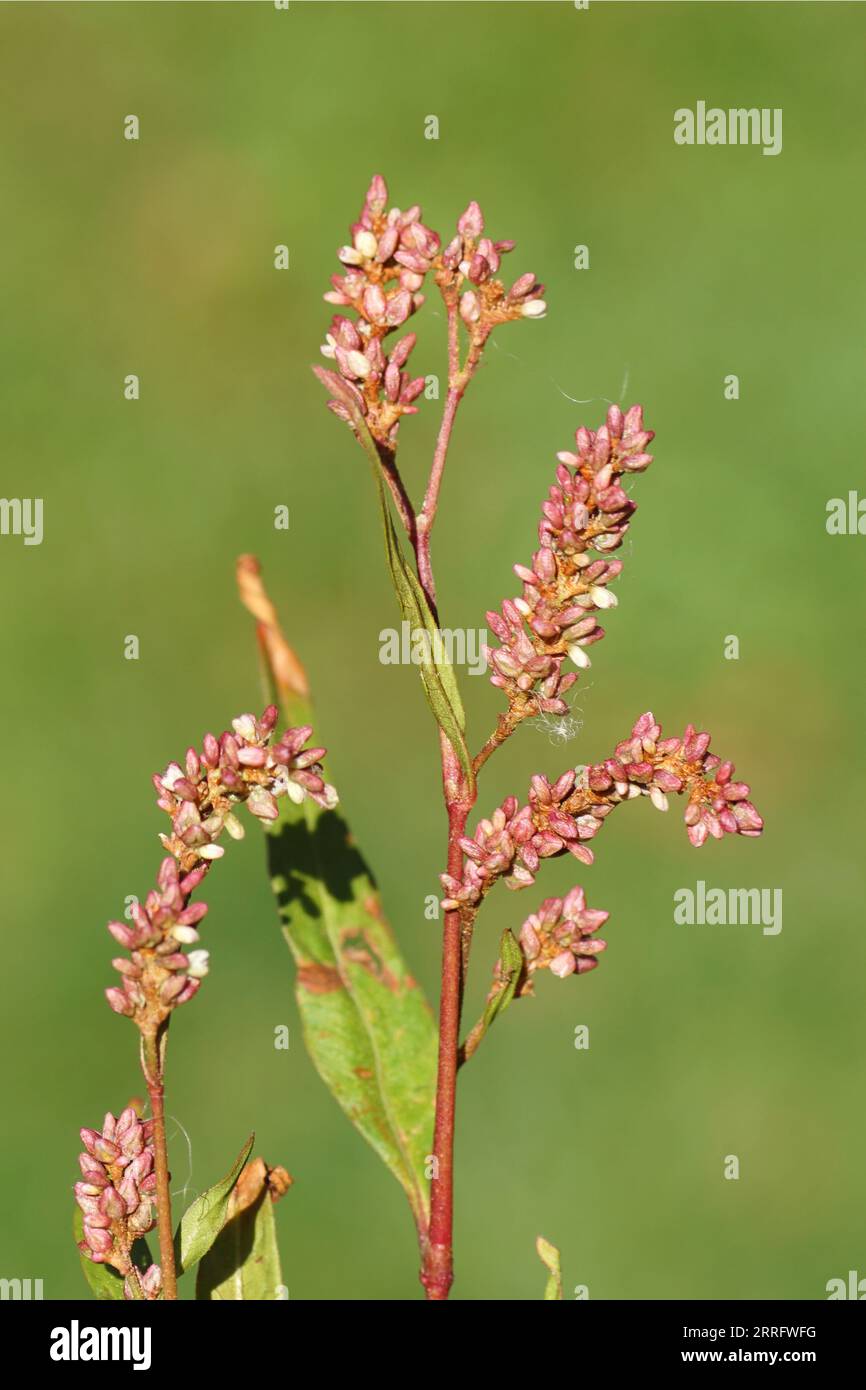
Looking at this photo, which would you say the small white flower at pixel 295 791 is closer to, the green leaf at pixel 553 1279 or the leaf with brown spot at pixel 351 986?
the leaf with brown spot at pixel 351 986

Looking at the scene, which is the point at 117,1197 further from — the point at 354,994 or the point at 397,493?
the point at 397,493

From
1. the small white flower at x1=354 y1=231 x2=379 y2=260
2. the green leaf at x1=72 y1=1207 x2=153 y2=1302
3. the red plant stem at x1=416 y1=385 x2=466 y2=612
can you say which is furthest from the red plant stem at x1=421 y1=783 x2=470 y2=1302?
the small white flower at x1=354 y1=231 x2=379 y2=260

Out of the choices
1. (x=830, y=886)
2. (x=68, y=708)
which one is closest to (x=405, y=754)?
(x=68, y=708)

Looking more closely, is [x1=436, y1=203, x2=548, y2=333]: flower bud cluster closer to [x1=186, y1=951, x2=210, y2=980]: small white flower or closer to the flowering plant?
the flowering plant

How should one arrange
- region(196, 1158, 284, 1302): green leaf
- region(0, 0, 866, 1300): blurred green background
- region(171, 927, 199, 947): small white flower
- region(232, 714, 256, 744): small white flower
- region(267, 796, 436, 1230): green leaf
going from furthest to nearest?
region(0, 0, 866, 1300): blurred green background < region(267, 796, 436, 1230): green leaf < region(196, 1158, 284, 1302): green leaf < region(232, 714, 256, 744): small white flower < region(171, 927, 199, 947): small white flower

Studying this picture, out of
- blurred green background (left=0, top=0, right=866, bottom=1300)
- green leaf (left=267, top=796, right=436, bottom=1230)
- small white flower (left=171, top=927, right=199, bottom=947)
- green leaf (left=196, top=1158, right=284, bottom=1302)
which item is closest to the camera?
small white flower (left=171, top=927, right=199, bottom=947)
